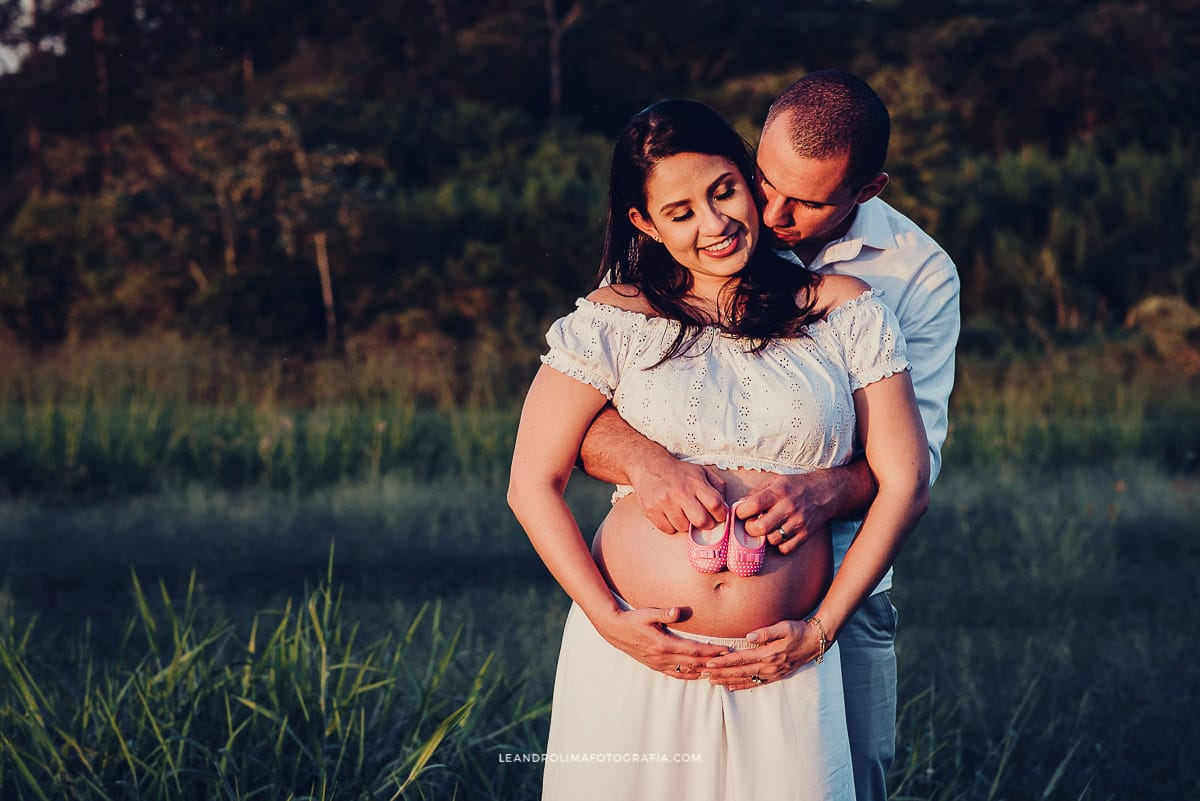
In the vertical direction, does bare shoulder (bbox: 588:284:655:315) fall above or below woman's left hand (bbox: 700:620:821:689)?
above

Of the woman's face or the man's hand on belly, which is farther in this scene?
the woman's face

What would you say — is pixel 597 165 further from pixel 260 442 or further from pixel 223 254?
pixel 260 442

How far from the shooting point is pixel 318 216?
55.4ft

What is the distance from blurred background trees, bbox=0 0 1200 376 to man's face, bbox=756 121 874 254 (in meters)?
13.0

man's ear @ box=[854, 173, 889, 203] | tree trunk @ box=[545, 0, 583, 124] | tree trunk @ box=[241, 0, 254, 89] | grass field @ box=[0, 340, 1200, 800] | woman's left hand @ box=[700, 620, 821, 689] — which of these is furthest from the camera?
tree trunk @ box=[545, 0, 583, 124]

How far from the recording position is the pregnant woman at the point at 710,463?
2309 mm

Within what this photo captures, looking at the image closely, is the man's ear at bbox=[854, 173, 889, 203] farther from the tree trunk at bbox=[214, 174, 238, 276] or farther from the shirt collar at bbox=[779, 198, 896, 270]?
the tree trunk at bbox=[214, 174, 238, 276]

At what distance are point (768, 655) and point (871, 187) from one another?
1118 mm

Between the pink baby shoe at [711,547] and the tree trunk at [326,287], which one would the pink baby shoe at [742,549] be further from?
the tree trunk at [326,287]

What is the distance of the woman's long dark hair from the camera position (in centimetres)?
241

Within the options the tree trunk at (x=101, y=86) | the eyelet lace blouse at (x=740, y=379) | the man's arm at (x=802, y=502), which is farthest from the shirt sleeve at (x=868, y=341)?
the tree trunk at (x=101, y=86)

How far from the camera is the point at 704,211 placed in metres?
2.42

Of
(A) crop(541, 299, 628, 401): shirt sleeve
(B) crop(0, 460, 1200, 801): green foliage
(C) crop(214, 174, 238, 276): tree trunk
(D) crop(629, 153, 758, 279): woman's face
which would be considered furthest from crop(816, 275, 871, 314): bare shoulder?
(C) crop(214, 174, 238, 276): tree trunk

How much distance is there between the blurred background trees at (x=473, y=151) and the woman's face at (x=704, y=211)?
43.5 feet
